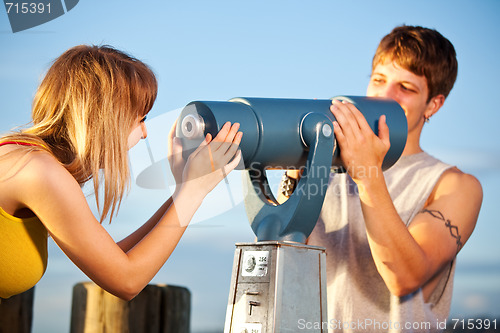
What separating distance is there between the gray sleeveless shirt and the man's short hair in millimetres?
320

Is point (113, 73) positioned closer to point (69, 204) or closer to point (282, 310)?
point (69, 204)

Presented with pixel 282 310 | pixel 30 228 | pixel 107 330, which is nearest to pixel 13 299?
pixel 107 330

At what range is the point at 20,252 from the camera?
1.76m

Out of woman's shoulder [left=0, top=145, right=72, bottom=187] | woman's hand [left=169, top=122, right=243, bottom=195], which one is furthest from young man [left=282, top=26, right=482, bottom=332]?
woman's shoulder [left=0, top=145, right=72, bottom=187]

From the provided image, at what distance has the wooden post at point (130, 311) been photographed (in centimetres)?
290

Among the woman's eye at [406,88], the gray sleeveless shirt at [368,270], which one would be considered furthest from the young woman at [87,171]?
the woman's eye at [406,88]

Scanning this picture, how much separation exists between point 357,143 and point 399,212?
1.75 feet

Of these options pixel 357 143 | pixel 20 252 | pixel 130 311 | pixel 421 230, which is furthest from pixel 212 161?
pixel 130 311

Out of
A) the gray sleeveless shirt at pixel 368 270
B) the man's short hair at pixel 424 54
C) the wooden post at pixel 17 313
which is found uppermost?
the man's short hair at pixel 424 54

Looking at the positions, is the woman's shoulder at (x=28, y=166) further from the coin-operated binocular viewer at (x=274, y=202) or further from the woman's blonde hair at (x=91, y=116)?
the coin-operated binocular viewer at (x=274, y=202)

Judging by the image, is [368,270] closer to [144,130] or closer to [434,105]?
[434,105]

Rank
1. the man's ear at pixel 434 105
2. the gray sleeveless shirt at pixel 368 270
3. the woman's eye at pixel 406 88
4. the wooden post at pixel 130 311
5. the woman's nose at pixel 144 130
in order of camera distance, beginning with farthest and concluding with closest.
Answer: the wooden post at pixel 130 311
the man's ear at pixel 434 105
the woman's eye at pixel 406 88
the gray sleeveless shirt at pixel 368 270
the woman's nose at pixel 144 130

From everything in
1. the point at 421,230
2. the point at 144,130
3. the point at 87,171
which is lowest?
the point at 421,230

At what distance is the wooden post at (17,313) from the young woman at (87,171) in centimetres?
138
